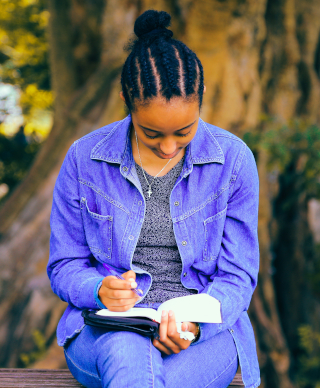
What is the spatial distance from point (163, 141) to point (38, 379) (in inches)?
→ 44.5

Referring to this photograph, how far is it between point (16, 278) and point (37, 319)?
0.40 m

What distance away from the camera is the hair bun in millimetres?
1575

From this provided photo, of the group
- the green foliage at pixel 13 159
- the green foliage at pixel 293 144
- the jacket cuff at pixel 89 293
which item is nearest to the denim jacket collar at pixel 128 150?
the jacket cuff at pixel 89 293

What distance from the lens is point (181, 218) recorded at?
169 centimetres

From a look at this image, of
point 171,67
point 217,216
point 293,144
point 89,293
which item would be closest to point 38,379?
point 89,293

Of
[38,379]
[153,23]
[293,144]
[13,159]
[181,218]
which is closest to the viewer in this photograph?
[153,23]

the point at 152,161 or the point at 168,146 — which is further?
the point at 152,161

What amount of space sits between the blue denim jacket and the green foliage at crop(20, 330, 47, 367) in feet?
6.58

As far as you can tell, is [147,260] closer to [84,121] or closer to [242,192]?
[242,192]

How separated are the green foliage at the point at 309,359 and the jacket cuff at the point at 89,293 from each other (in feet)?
10.2

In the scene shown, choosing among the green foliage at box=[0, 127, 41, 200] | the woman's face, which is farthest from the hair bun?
the green foliage at box=[0, 127, 41, 200]

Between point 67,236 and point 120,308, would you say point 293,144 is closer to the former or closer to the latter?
point 67,236

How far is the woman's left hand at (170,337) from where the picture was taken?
1.42m

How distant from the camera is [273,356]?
12.9 feet
